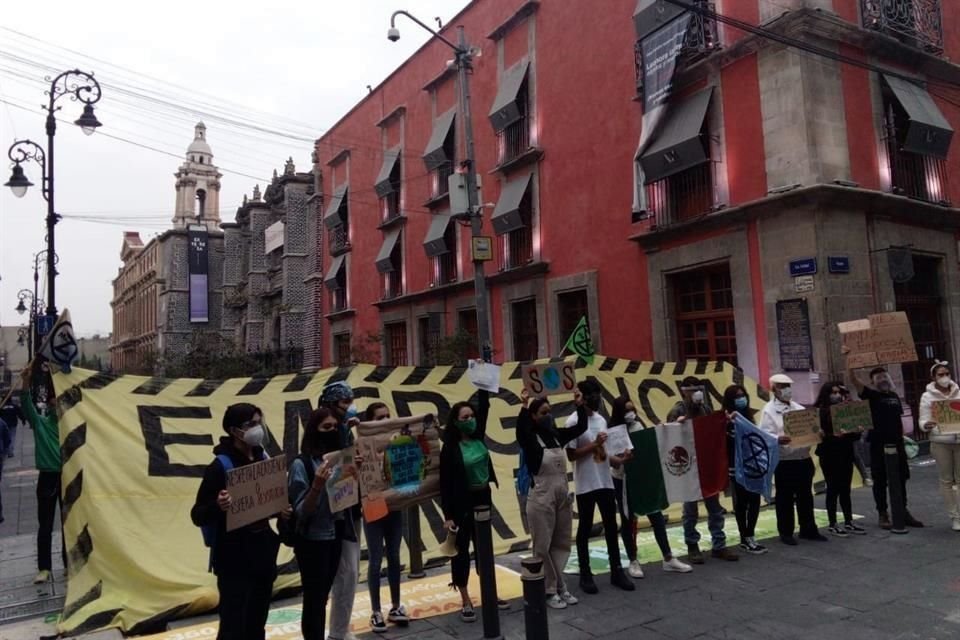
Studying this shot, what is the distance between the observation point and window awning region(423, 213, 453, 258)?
75.9 feet

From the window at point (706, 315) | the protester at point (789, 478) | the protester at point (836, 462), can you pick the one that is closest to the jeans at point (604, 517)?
the protester at point (789, 478)

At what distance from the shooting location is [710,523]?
6.84m

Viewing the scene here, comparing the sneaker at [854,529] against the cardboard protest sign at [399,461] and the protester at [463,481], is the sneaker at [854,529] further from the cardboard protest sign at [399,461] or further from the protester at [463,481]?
the cardboard protest sign at [399,461]

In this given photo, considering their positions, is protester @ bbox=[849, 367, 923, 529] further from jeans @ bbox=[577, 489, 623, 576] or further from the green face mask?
the green face mask

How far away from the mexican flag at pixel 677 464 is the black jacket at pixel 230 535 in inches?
147

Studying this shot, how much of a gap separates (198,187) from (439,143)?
66.5 meters

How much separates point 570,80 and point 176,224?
234ft

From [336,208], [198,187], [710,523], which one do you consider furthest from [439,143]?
[198,187]

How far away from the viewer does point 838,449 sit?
747 cm

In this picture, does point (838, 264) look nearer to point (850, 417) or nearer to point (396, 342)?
point (850, 417)

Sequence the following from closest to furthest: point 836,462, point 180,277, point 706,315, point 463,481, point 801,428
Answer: point 463,481
point 801,428
point 836,462
point 706,315
point 180,277

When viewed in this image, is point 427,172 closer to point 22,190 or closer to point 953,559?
point 22,190

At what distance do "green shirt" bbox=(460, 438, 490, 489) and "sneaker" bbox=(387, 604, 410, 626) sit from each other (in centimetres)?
113

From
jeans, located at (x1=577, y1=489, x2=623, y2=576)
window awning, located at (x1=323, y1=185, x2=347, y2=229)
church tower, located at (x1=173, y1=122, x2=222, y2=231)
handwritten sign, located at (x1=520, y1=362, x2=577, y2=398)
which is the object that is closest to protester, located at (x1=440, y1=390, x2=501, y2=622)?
handwritten sign, located at (x1=520, y1=362, x2=577, y2=398)
